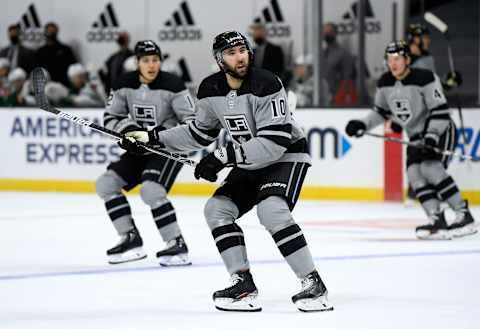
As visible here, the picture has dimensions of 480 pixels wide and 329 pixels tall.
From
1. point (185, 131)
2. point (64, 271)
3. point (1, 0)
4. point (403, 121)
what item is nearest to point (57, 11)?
point (1, 0)

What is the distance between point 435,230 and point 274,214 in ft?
10.5

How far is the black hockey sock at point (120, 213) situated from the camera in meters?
7.17

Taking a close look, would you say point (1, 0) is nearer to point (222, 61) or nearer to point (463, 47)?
point (463, 47)

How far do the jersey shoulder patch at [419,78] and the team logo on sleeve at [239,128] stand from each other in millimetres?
2989

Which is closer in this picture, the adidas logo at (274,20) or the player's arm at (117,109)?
the player's arm at (117,109)

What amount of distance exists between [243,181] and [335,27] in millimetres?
7066

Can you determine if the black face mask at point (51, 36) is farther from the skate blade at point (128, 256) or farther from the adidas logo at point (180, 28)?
the skate blade at point (128, 256)

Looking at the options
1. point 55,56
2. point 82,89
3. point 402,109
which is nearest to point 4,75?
point 55,56

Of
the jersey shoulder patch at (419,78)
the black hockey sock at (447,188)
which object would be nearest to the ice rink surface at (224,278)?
the black hockey sock at (447,188)

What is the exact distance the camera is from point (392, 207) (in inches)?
418

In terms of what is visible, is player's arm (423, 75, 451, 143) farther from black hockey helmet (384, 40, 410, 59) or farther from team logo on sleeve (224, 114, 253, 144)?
team logo on sleeve (224, 114, 253, 144)

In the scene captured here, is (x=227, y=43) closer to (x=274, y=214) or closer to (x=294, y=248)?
(x=274, y=214)

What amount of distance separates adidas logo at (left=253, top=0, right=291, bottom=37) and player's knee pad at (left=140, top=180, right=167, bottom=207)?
6.40 metres

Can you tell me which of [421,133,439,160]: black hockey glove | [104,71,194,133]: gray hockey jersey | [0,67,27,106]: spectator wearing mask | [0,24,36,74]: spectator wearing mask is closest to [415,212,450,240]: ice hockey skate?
[421,133,439,160]: black hockey glove
